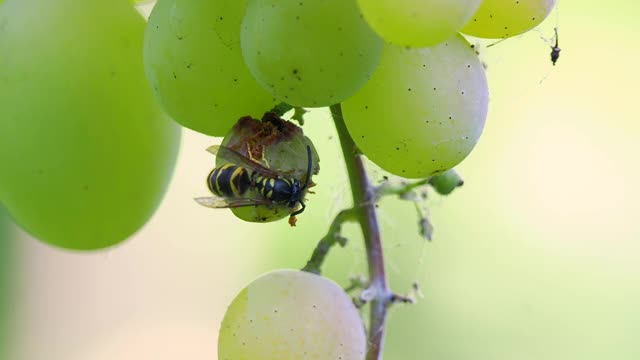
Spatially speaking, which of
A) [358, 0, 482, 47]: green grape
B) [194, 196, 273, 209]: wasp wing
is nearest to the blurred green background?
[194, 196, 273, 209]: wasp wing

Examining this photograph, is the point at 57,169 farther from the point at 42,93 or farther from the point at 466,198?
the point at 466,198

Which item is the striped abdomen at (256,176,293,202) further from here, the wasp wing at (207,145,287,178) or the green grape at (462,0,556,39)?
the green grape at (462,0,556,39)

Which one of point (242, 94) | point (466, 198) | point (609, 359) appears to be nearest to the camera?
point (242, 94)

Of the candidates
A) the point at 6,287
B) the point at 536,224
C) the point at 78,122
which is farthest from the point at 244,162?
the point at 6,287

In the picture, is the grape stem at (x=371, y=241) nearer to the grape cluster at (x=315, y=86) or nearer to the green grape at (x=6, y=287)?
the grape cluster at (x=315, y=86)

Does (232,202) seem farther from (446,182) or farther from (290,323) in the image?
(446,182)

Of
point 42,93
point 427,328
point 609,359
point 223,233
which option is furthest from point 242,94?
point 223,233
